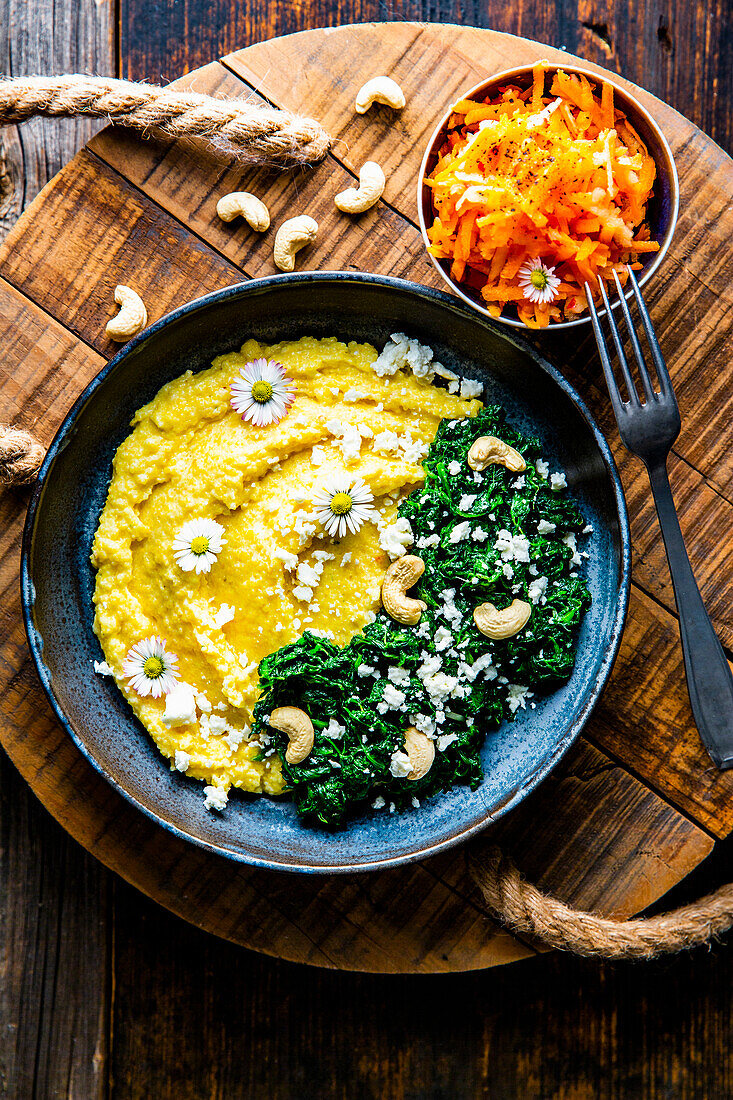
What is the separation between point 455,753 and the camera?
273 centimetres

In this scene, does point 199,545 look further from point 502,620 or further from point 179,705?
point 502,620

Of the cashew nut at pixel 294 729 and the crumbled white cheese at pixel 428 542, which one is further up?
the crumbled white cheese at pixel 428 542

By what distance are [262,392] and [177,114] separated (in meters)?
0.99

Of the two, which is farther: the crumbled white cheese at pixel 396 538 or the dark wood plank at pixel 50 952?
the dark wood plank at pixel 50 952

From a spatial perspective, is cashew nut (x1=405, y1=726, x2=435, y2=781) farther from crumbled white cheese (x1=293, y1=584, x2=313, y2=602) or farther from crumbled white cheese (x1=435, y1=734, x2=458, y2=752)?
crumbled white cheese (x1=293, y1=584, x2=313, y2=602)

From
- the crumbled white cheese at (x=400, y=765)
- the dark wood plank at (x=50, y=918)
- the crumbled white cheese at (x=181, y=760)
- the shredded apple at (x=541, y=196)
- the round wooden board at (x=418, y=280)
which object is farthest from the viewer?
the dark wood plank at (x=50, y=918)

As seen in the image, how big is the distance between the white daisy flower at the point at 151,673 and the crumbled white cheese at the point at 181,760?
0.21m

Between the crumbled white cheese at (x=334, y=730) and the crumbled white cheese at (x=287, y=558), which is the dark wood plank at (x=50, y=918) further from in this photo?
the crumbled white cheese at (x=287, y=558)

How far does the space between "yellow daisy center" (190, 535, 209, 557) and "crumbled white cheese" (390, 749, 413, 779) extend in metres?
0.93

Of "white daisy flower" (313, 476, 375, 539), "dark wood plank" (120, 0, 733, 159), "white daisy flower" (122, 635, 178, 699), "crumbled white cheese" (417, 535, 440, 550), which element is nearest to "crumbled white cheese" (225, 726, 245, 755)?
"white daisy flower" (122, 635, 178, 699)

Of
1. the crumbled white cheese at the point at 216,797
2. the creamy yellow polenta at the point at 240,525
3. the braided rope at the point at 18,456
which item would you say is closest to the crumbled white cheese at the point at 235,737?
the creamy yellow polenta at the point at 240,525

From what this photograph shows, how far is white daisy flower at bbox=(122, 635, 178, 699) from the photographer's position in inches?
108

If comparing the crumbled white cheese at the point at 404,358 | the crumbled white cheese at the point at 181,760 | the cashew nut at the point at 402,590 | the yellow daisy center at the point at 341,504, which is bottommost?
the crumbled white cheese at the point at 181,760

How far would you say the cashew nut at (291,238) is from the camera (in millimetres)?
2764
